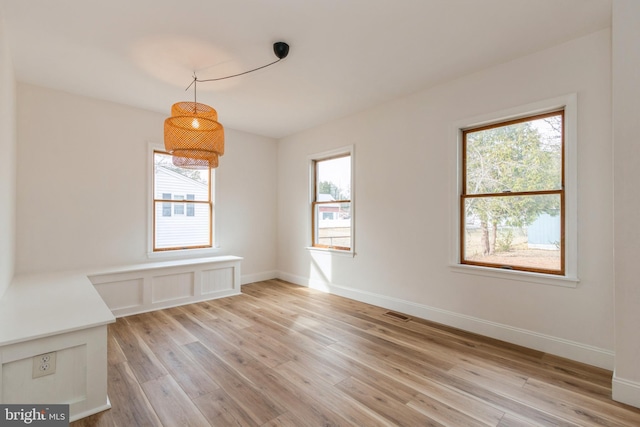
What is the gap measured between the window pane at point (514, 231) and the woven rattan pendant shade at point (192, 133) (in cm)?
282

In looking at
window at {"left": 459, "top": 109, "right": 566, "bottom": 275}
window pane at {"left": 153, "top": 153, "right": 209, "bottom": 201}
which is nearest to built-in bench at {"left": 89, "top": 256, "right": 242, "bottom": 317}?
window pane at {"left": 153, "top": 153, "right": 209, "bottom": 201}

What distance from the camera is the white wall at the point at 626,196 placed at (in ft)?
6.62

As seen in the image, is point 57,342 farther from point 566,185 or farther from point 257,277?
point 566,185

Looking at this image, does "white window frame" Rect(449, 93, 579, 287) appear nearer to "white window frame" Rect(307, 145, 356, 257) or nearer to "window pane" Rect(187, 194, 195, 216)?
"white window frame" Rect(307, 145, 356, 257)

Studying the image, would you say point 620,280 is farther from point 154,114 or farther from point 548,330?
point 154,114

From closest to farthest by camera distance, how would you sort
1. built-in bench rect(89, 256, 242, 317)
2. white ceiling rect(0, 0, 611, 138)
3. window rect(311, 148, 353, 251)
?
white ceiling rect(0, 0, 611, 138)
built-in bench rect(89, 256, 242, 317)
window rect(311, 148, 353, 251)

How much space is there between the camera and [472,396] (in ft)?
6.97

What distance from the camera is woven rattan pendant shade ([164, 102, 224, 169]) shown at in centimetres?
288

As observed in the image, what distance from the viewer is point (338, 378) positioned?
7.73 feet

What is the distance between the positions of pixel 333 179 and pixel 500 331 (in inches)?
122

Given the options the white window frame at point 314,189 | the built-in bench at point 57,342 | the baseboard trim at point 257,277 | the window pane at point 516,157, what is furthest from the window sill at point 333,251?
the built-in bench at point 57,342

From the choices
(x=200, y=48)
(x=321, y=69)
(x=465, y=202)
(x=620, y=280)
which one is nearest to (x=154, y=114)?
(x=200, y=48)

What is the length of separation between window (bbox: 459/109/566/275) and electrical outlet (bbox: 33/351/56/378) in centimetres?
362

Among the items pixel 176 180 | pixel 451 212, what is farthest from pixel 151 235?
pixel 451 212
